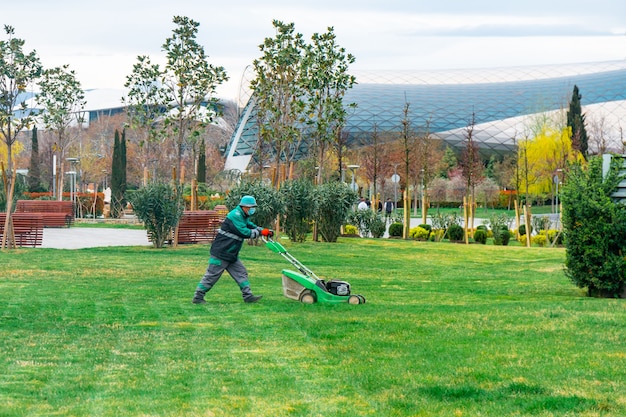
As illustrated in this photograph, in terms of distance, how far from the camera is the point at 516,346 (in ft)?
30.4

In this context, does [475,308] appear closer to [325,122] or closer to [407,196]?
[325,122]

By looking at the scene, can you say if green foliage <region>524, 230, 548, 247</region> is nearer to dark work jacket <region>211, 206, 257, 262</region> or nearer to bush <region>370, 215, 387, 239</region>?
bush <region>370, 215, 387, 239</region>

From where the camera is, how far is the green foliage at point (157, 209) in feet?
84.2

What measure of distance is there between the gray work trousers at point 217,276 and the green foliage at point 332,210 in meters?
17.1

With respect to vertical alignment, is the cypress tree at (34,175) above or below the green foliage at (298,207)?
above

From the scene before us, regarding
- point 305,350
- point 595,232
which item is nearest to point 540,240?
point 595,232

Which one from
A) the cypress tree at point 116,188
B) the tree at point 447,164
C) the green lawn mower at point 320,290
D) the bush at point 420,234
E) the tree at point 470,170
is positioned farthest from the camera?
the tree at point 447,164

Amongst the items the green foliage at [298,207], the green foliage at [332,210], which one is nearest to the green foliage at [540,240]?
the green foliage at [332,210]

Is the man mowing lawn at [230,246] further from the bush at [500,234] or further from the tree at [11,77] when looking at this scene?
the bush at [500,234]

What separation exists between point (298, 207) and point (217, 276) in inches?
633

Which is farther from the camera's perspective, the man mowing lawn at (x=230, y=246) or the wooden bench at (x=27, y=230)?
the wooden bench at (x=27, y=230)

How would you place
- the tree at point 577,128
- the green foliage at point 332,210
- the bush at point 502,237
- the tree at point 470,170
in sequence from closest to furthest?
the green foliage at point 332,210, the bush at point 502,237, the tree at point 470,170, the tree at point 577,128

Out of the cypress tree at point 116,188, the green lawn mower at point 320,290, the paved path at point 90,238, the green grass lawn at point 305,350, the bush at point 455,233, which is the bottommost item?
the green grass lawn at point 305,350

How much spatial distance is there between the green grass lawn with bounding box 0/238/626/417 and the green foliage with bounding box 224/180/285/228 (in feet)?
31.3
